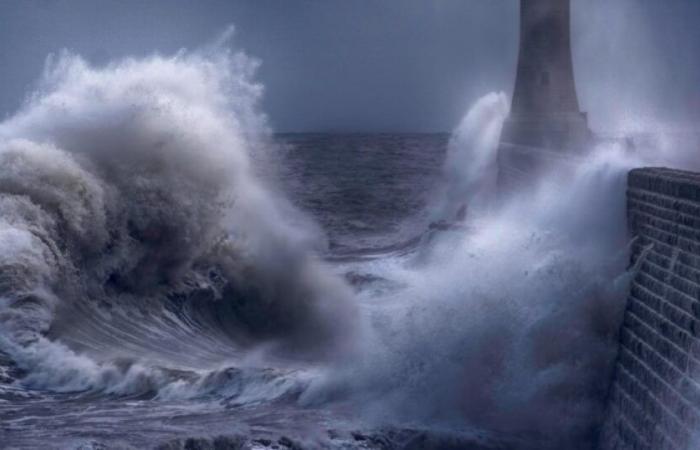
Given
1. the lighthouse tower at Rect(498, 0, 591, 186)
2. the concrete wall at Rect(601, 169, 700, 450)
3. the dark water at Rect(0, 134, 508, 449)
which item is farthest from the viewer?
the lighthouse tower at Rect(498, 0, 591, 186)

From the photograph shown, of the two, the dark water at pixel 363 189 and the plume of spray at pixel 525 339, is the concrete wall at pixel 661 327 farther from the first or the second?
the dark water at pixel 363 189

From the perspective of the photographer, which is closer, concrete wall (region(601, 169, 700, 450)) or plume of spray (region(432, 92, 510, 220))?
concrete wall (region(601, 169, 700, 450))

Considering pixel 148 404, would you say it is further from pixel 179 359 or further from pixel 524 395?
pixel 524 395

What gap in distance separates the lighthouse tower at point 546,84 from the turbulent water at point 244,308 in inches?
234

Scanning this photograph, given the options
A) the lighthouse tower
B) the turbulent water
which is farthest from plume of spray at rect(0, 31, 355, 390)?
the lighthouse tower

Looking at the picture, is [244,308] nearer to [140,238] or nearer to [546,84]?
[140,238]

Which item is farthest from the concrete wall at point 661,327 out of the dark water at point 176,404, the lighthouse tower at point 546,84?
the lighthouse tower at point 546,84

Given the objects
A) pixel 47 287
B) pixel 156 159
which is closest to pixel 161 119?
pixel 156 159

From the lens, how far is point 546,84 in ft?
70.3

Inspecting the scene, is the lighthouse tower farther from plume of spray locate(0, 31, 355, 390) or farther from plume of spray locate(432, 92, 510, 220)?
plume of spray locate(0, 31, 355, 390)

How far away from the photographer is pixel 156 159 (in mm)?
13312

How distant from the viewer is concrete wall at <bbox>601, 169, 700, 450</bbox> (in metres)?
6.07

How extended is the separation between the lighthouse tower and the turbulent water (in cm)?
595

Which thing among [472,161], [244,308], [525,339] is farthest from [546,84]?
[525,339]
